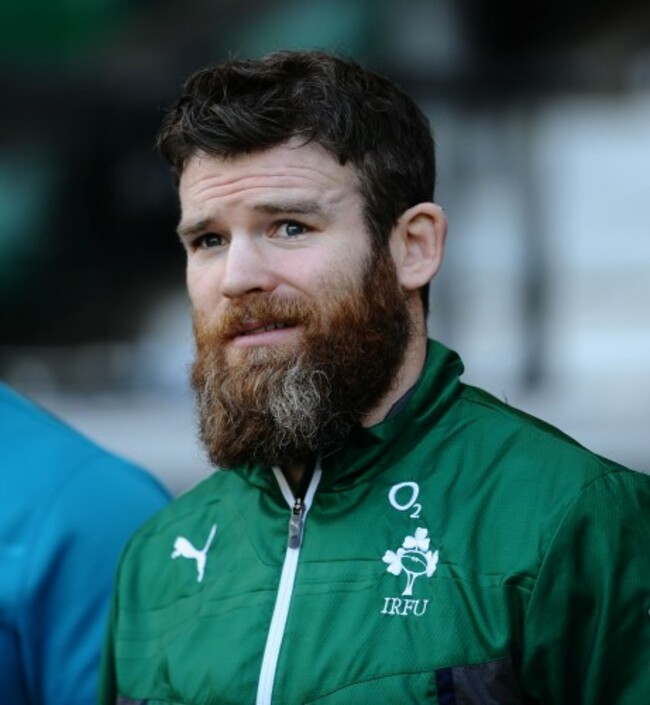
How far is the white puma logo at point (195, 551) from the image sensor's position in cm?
212

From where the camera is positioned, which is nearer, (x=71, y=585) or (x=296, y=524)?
(x=296, y=524)

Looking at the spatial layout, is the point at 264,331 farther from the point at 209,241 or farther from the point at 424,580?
the point at 424,580

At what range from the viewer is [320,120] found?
201cm

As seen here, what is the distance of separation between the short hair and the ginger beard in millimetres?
108

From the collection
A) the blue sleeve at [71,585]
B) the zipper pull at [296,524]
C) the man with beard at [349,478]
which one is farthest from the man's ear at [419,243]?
the blue sleeve at [71,585]

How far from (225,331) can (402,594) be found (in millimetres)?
455

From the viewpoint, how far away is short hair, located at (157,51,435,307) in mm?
2006

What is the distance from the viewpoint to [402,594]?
1.87 meters

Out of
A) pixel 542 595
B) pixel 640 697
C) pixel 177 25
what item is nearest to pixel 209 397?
pixel 542 595

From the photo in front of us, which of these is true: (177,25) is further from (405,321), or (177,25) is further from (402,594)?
(402,594)

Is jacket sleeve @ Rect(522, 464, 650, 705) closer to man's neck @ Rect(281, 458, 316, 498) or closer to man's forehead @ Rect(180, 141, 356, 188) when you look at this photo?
man's neck @ Rect(281, 458, 316, 498)

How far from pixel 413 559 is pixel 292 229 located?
0.49 m

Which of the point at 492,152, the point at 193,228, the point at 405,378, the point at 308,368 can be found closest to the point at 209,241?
the point at 193,228

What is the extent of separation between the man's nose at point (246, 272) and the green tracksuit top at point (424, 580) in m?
0.26
